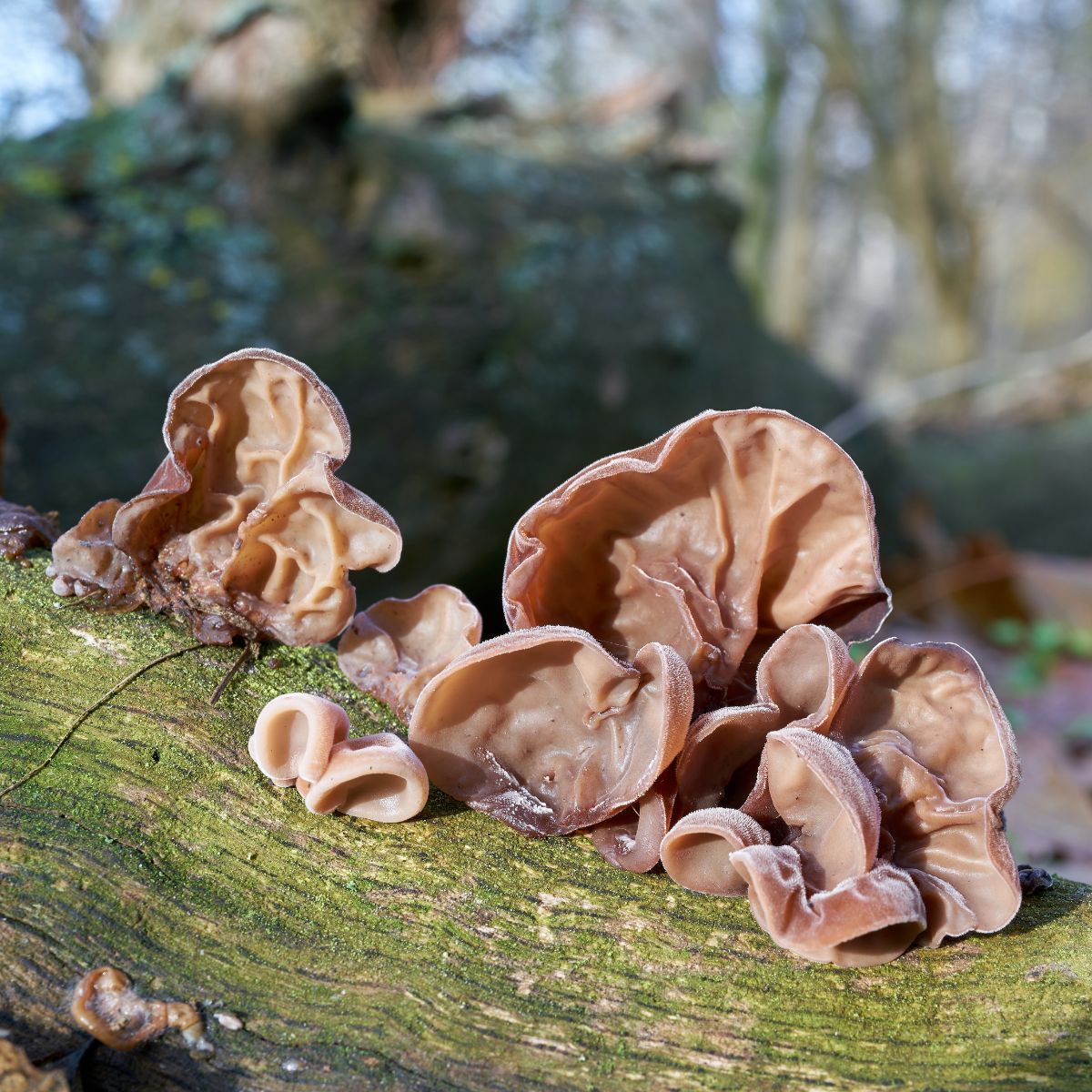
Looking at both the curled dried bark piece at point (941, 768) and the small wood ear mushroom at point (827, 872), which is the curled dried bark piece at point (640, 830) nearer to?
the small wood ear mushroom at point (827, 872)

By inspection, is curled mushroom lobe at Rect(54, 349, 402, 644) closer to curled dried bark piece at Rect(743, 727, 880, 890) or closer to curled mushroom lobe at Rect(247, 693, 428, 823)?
curled mushroom lobe at Rect(247, 693, 428, 823)

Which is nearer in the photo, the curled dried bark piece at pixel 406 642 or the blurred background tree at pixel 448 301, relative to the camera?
the curled dried bark piece at pixel 406 642

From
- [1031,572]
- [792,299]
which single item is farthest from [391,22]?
[792,299]

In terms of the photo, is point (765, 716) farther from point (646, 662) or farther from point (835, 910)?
point (835, 910)

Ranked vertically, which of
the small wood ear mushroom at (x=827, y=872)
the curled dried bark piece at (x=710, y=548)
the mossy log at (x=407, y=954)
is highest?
the curled dried bark piece at (x=710, y=548)

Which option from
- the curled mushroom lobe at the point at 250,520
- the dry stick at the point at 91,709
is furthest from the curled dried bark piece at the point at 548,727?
the dry stick at the point at 91,709

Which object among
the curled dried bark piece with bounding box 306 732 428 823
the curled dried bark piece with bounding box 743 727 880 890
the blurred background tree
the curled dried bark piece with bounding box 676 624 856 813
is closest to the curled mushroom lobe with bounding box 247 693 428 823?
the curled dried bark piece with bounding box 306 732 428 823

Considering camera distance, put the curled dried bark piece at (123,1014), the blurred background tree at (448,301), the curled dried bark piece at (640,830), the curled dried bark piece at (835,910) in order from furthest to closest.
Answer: the blurred background tree at (448,301)
the curled dried bark piece at (640,830)
the curled dried bark piece at (835,910)
the curled dried bark piece at (123,1014)
